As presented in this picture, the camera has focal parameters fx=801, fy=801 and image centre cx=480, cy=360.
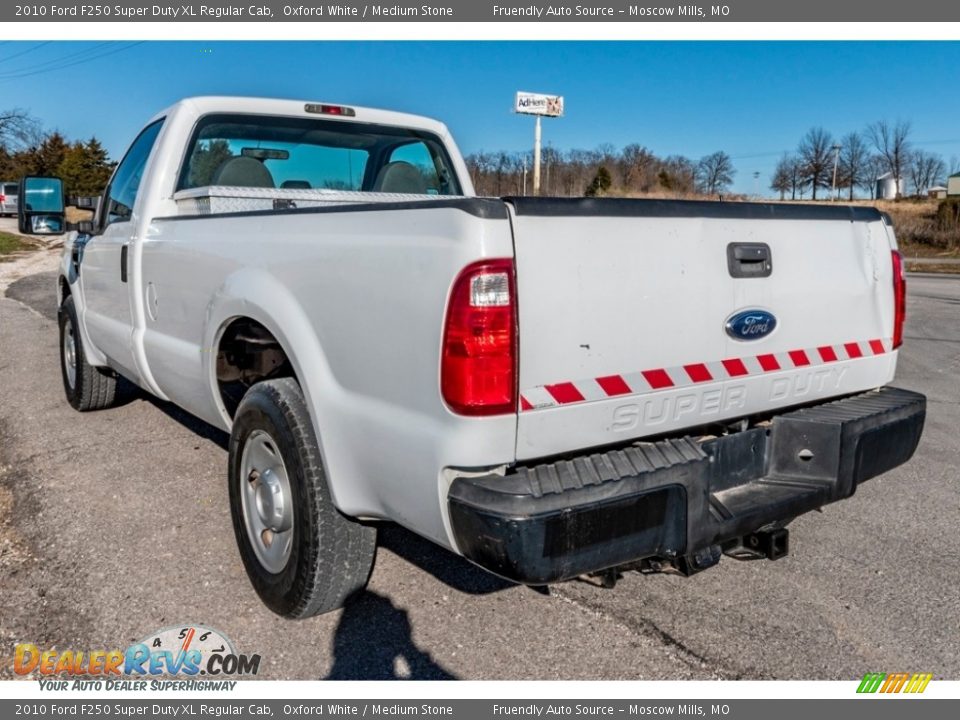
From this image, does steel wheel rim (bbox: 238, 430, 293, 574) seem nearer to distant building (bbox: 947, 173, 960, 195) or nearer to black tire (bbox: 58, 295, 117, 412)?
black tire (bbox: 58, 295, 117, 412)

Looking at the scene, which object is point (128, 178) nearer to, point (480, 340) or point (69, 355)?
point (69, 355)

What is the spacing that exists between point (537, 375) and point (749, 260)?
946 mm

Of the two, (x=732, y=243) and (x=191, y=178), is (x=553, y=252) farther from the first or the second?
(x=191, y=178)

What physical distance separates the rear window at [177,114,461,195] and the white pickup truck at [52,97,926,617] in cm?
72

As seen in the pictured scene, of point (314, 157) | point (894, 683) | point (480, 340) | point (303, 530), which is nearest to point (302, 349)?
point (303, 530)

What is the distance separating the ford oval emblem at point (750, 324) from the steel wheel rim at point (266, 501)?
1655 millimetres

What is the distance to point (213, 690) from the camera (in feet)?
8.99

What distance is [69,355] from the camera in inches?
248

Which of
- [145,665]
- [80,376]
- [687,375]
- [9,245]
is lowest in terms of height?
[145,665]

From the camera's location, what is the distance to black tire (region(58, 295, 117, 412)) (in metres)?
5.91

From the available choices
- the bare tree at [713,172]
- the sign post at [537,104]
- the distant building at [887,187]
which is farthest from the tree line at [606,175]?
the distant building at [887,187]

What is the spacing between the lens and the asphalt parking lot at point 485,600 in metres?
2.82

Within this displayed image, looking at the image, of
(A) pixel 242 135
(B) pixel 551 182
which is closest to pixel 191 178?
(A) pixel 242 135

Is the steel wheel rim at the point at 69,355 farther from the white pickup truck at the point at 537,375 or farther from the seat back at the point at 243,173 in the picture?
the white pickup truck at the point at 537,375
